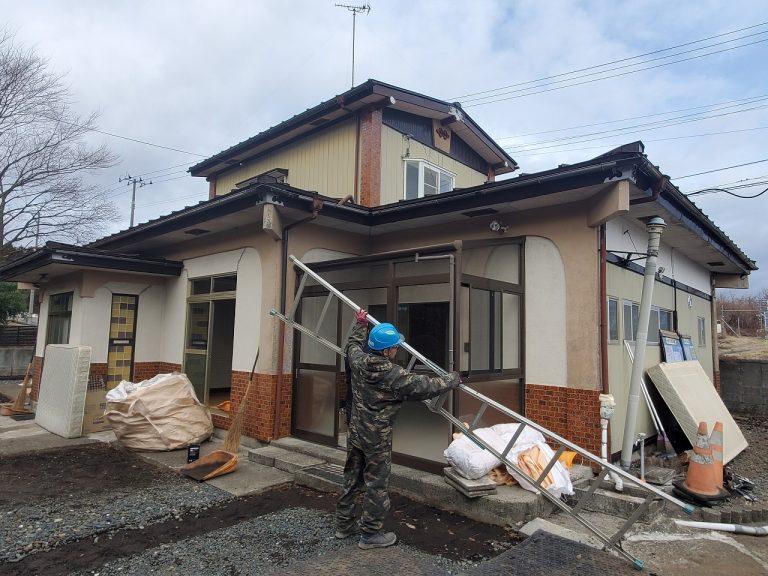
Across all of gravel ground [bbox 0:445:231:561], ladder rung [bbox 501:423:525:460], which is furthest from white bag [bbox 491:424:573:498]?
gravel ground [bbox 0:445:231:561]

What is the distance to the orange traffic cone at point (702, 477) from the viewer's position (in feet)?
16.9

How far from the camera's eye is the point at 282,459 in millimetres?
6086

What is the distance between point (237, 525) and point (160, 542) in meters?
0.64

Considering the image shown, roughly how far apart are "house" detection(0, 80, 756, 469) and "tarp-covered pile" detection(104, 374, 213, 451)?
67 cm

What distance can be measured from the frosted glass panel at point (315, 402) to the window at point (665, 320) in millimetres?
5578

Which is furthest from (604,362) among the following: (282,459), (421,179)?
(421,179)

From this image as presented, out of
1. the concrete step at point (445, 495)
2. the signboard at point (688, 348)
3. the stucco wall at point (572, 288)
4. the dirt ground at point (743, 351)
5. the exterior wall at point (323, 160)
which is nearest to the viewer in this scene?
the concrete step at point (445, 495)

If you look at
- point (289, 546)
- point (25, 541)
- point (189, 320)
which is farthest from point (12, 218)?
point (289, 546)

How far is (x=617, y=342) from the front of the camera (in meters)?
6.22

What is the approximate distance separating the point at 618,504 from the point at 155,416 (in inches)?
237

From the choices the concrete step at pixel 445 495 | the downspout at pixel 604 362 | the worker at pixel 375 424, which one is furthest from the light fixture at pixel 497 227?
the concrete step at pixel 445 495

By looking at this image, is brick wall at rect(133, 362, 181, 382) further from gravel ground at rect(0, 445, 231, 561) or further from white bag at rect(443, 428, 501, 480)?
white bag at rect(443, 428, 501, 480)

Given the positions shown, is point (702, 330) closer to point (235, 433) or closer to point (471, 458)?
point (471, 458)

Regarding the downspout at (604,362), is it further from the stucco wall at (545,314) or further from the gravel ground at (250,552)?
the gravel ground at (250,552)
